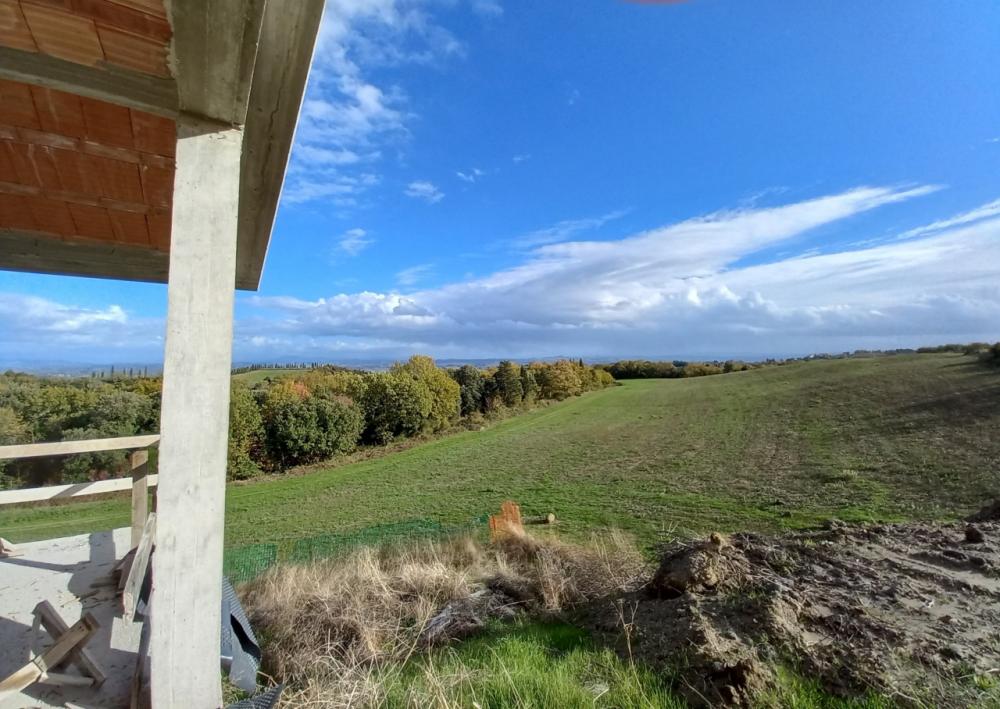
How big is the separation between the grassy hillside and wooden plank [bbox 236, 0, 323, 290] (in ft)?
30.3

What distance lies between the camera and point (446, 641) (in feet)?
14.4

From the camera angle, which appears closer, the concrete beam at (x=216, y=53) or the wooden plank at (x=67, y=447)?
the concrete beam at (x=216, y=53)

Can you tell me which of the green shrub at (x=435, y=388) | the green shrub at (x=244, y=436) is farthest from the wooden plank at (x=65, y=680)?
the green shrub at (x=435, y=388)

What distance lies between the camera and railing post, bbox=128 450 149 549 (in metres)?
3.99

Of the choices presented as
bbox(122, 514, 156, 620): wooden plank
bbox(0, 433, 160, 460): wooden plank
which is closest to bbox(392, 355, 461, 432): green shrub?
bbox(0, 433, 160, 460): wooden plank

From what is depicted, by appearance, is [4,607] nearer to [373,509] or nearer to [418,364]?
[373,509]

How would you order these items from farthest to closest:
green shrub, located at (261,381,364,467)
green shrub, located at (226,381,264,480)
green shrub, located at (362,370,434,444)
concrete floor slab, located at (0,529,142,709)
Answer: green shrub, located at (362,370,434,444)
green shrub, located at (261,381,364,467)
green shrub, located at (226,381,264,480)
concrete floor slab, located at (0,529,142,709)

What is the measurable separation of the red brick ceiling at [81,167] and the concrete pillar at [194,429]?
2.15 ft

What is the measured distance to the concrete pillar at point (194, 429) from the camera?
1829mm

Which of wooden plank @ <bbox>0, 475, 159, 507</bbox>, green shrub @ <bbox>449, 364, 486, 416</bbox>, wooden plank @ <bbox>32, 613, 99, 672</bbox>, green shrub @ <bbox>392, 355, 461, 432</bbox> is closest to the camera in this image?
wooden plank @ <bbox>32, 613, 99, 672</bbox>

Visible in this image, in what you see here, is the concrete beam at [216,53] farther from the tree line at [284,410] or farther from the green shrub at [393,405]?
the green shrub at [393,405]

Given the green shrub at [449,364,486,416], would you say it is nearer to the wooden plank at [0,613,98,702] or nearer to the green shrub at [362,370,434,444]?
the green shrub at [362,370,434,444]

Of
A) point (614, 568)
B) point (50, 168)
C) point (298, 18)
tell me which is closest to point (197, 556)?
point (298, 18)

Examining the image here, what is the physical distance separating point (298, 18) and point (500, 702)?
3.23 metres
